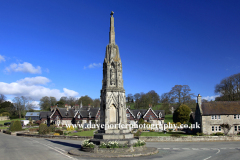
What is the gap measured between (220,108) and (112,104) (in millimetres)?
28614

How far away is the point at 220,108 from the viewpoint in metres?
39.3

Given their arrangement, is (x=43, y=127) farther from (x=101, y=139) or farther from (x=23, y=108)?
(x=23, y=108)

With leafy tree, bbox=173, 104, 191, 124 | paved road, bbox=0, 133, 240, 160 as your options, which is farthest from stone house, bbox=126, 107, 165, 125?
paved road, bbox=0, 133, 240, 160

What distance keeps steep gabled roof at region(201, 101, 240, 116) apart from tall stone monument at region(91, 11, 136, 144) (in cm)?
2524

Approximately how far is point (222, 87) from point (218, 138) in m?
35.4

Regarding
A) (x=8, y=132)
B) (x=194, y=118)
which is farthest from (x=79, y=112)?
(x=194, y=118)

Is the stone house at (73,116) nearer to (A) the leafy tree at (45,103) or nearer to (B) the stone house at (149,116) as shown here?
(B) the stone house at (149,116)

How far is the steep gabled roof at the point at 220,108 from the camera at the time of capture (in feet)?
126

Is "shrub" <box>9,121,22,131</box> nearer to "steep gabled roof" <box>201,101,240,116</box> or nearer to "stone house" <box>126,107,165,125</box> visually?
"stone house" <box>126,107,165,125</box>

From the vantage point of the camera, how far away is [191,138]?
95.7 ft

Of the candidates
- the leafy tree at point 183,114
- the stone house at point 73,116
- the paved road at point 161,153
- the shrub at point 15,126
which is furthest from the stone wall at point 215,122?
the shrub at point 15,126

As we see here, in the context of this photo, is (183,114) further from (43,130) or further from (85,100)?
(85,100)

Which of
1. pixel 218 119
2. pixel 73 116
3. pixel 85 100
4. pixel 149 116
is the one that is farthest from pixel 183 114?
pixel 85 100

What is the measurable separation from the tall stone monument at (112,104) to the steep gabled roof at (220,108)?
25.2 m
